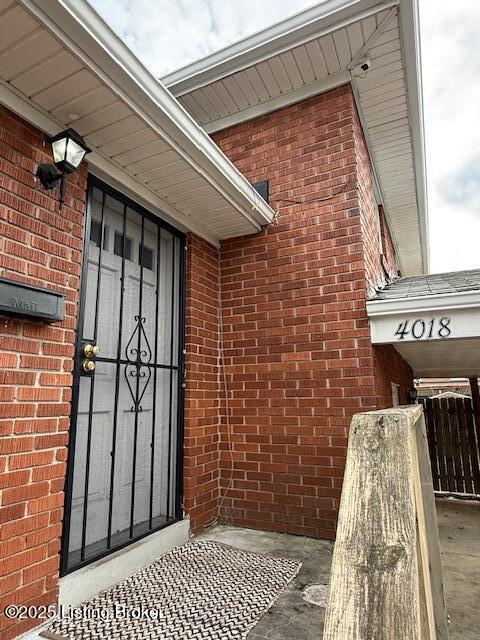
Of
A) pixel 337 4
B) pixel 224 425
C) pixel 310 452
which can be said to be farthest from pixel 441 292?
pixel 337 4

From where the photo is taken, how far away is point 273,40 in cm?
357

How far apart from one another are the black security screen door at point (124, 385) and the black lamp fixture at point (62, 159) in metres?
0.41

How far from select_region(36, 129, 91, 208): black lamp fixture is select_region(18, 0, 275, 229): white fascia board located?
36 cm

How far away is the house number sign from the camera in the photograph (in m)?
3.18

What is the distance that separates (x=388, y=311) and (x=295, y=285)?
0.91m

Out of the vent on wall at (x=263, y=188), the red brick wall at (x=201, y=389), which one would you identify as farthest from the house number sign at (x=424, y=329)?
the vent on wall at (x=263, y=188)

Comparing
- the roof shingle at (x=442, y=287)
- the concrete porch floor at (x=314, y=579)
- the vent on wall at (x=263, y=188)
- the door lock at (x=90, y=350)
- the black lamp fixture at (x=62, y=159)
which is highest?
the vent on wall at (x=263, y=188)

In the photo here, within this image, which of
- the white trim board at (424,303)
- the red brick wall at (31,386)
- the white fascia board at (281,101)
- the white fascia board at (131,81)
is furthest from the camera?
the white fascia board at (281,101)

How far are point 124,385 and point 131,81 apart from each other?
6.56ft

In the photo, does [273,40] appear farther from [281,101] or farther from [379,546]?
[379,546]

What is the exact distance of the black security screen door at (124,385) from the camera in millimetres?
2514

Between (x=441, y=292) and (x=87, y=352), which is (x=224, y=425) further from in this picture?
(x=441, y=292)

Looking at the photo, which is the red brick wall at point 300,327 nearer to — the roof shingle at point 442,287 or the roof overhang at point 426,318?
the roof overhang at point 426,318

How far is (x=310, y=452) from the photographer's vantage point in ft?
11.2
